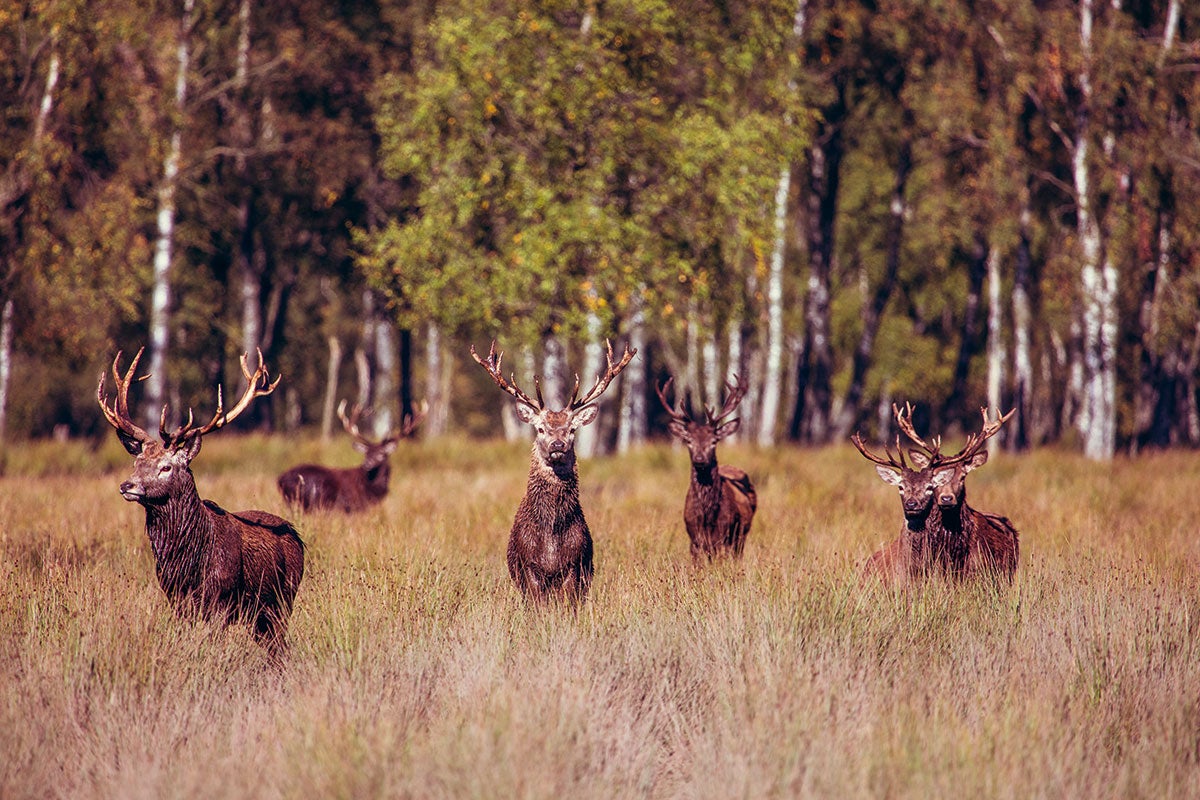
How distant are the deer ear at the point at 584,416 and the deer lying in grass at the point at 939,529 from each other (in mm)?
1844

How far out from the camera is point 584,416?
24.2 ft

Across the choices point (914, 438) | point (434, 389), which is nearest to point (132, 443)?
point (914, 438)

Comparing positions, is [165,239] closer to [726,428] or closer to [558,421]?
[726,428]

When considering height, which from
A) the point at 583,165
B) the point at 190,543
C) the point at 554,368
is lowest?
the point at 190,543

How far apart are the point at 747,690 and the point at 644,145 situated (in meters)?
12.3

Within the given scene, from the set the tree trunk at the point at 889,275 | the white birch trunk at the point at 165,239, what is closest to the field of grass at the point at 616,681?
the white birch trunk at the point at 165,239

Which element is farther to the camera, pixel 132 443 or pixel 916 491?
pixel 916 491

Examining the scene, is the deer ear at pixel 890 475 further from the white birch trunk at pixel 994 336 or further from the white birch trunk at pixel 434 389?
the white birch trunk at pixel 994 336

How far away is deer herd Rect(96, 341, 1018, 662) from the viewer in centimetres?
634

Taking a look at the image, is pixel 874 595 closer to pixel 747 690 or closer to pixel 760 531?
pixel 747 690

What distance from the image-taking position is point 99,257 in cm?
1617

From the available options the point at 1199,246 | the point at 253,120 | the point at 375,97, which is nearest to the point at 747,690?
the point at 375,97

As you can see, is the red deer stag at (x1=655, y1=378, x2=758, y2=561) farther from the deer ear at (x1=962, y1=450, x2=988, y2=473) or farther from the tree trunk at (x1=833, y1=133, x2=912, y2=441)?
the tree trunk at (x1=833, y1=133, x2=912, y2=441)

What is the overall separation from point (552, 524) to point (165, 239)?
12725 mm
